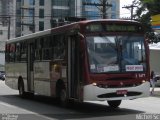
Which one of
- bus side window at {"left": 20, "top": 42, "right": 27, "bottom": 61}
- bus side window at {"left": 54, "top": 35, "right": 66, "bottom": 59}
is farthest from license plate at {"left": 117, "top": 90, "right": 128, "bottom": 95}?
bus side window at {"left": 20, "top": 42, "right": 27, "bottom": 61}

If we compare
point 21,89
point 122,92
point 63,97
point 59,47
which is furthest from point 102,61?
point 21,89

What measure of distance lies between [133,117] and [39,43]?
731 cm

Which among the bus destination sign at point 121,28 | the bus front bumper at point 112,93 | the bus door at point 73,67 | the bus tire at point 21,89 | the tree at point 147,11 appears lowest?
the bus tire at point 21,89

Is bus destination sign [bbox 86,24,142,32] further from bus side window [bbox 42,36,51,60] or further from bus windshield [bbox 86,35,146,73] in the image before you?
bus side window [bbox 42,36,51,60]

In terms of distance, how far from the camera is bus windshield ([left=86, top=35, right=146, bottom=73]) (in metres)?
16.0

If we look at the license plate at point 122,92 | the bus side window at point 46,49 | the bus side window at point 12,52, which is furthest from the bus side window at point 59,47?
the bus side window at point 12,52

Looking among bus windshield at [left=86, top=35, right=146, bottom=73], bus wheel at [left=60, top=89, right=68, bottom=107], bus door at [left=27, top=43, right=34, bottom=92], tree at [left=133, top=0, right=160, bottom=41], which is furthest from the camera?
tree at [left=133, top=0, right=160, bottom=41]

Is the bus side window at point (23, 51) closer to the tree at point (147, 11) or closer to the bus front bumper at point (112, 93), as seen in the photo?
the bus front bumper at point (112, 93)

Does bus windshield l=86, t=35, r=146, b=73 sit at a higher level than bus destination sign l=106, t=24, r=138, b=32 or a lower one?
lower

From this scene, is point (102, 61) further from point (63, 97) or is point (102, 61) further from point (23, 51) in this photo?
point (23, 51)

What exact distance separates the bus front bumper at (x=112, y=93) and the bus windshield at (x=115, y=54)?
595 millimetres

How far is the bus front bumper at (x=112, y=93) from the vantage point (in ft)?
51.6

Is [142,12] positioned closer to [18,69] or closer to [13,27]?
[18,69]

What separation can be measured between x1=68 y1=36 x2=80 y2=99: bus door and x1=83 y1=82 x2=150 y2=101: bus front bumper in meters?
0.88
